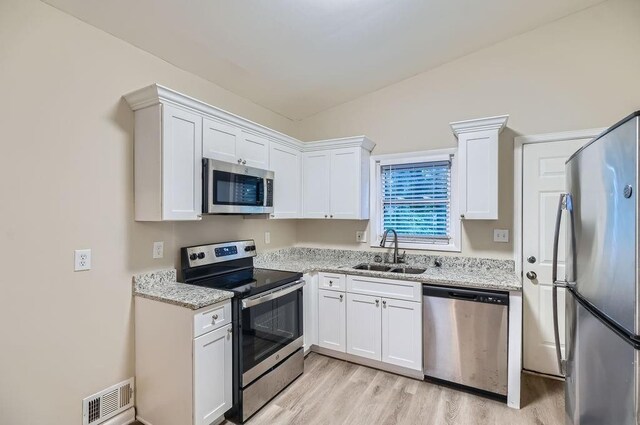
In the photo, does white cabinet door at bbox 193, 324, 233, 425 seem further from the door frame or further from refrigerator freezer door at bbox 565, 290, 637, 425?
the door frame

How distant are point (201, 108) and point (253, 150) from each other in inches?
24.8

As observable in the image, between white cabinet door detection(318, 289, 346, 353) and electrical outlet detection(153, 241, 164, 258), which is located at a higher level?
electrical outlet detection(153, 241, 164, 258)

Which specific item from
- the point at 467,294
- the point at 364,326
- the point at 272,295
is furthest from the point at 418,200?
the point at 272,295

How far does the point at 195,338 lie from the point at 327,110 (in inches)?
115

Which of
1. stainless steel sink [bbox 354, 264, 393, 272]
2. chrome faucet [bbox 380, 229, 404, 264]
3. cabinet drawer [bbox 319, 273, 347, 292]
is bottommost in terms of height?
cabinet drawer [bbox 319, 273, 347, 292]

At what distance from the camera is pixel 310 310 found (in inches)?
118

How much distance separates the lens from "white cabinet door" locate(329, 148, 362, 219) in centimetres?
325

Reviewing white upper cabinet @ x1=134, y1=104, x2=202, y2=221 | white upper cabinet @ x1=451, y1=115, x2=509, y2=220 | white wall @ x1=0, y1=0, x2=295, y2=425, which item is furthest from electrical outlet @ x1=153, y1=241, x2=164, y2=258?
white upper cabinet @ x1=451, y1=115, x2=509, y2=220

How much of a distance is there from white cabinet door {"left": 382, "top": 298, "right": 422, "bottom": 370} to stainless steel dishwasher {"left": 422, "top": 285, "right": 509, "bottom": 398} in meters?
0.06

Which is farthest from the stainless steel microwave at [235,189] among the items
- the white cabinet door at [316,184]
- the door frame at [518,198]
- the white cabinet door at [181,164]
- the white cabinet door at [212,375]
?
the door frame at [518,198]

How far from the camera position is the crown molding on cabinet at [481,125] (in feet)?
8.28

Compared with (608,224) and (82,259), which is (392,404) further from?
(82,259)

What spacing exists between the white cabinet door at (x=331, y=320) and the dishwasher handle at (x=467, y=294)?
824mm

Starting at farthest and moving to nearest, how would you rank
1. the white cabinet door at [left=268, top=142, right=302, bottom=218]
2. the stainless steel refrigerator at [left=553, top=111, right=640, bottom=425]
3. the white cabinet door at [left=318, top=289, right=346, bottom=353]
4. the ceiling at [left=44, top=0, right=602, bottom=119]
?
the white cabinet door at [left=268, top=142, right=302, bottom=218] → the white cabinet door at [left=318, top=289, right=346, bottom=353] → the ceiling at [left=44, top=0, right=602, bottom=119] → the stainless steel refrigerator at [left=553, top=111, right=640, bottom=425]
